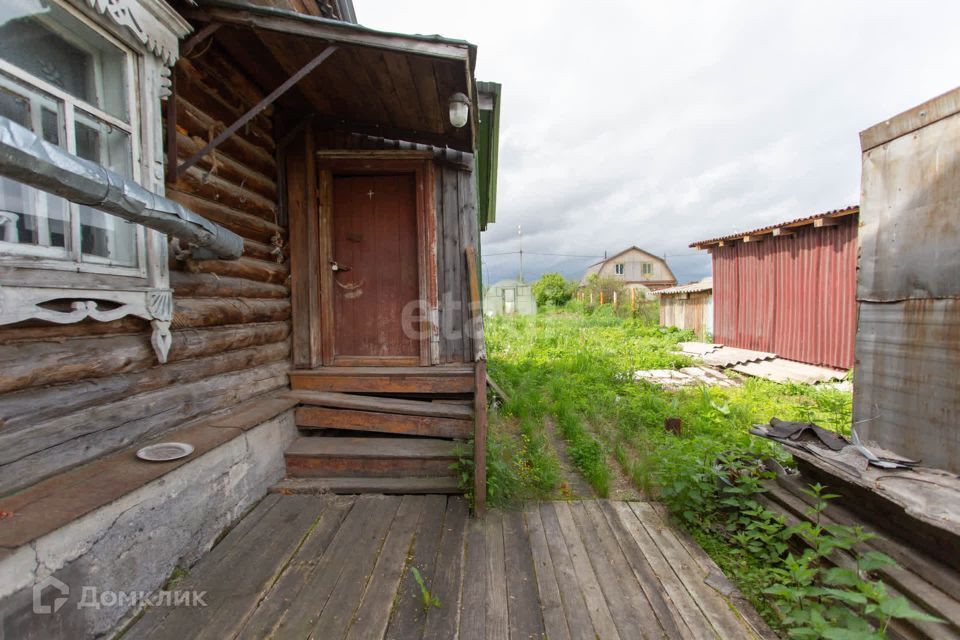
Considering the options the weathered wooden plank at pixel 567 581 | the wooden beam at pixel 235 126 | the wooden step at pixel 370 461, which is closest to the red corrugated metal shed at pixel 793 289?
the weathered wooden plank at pixel 567 581

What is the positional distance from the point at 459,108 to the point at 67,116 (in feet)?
7.22

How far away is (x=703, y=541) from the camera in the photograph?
7.81 feet

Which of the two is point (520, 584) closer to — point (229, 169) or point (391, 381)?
point (391, 381)

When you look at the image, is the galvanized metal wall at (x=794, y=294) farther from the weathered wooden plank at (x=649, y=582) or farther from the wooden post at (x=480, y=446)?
the wooden post at (x=480, y=446)

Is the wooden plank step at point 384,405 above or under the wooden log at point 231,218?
under

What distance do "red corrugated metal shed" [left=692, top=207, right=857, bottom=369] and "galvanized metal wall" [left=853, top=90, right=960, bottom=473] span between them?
558cm

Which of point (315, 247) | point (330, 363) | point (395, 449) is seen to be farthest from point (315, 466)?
point (315, 247)

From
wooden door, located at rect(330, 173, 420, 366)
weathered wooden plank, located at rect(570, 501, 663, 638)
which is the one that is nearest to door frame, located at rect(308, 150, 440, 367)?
wooden door, located at rect(330, 173, 420, 366)

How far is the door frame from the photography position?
371 centimetres

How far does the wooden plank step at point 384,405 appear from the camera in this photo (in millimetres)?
3146

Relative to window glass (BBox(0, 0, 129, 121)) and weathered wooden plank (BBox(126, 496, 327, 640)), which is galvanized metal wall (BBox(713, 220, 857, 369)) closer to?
weathered wooden plank (BBox(126, 496, 327, 640))

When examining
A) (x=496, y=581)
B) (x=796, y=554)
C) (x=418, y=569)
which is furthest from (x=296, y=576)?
(x=796, y=554)

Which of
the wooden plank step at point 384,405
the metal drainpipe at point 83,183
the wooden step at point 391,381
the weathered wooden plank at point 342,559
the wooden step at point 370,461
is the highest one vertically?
the metal drainpipe at point 83,183

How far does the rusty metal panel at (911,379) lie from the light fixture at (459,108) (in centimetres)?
295
